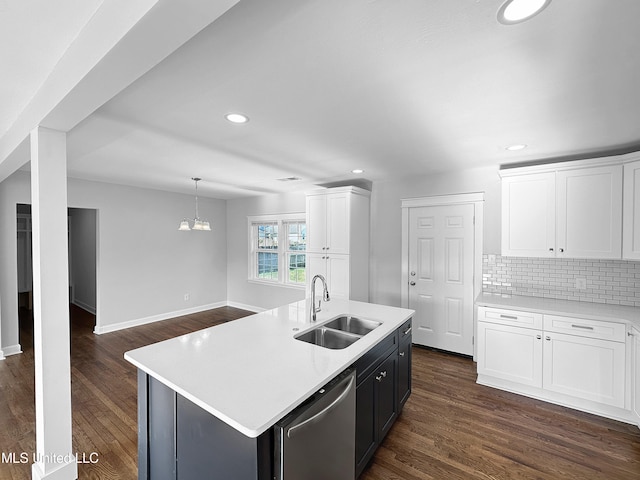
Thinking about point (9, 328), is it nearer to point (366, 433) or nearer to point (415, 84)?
point (366, 433)

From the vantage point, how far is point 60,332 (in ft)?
6.14

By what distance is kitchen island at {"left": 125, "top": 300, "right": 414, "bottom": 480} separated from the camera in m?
1.19

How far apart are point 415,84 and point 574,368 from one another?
288 centimetres

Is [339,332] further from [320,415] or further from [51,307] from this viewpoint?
[51,307]

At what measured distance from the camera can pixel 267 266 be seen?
19.8 feet

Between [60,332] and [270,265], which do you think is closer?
[60,332]

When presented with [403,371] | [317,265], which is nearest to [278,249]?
[317,265]

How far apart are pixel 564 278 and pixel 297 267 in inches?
154

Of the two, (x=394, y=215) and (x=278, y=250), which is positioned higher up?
(x=394, y=215)

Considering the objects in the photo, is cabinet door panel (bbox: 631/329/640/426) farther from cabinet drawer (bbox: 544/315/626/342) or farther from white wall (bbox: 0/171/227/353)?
white wall (bbox: 0/171/227/353)

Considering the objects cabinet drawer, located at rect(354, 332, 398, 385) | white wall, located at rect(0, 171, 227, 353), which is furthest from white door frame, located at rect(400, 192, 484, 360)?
white wall, located at rect(0, 171, 227, 353)

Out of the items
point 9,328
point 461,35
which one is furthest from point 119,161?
point 461,35

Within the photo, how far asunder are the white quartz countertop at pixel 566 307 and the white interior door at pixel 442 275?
0.49 m

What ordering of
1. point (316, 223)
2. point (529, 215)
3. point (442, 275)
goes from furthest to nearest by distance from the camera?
point (316, 223)
point (442, 275)
point (529, 215)
